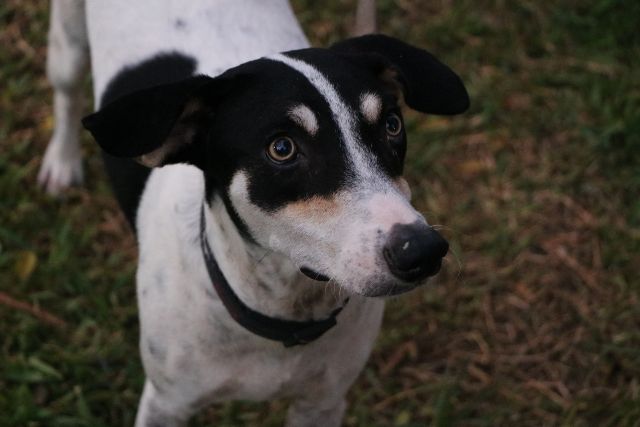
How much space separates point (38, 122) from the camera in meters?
4.96

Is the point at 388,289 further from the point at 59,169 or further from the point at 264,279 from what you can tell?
the point at 59,169

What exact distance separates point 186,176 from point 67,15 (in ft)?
4.51

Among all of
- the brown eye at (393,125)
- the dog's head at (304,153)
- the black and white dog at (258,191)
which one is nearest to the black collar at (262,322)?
the black and white dog at (258,191)

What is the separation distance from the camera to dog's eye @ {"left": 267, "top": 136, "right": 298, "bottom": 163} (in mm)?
2359

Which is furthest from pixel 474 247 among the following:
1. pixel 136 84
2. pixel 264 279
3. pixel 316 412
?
pixel 264 279

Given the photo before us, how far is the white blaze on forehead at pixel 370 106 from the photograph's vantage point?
2.40 metres

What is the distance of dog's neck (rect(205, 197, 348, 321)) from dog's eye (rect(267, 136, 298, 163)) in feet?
1.00

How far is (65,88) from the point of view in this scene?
438 cm

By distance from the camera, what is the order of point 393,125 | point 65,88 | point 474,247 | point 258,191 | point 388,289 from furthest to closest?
point 474,247 → point 65,88 → point 393,125 → point 258,191 → point 388,289

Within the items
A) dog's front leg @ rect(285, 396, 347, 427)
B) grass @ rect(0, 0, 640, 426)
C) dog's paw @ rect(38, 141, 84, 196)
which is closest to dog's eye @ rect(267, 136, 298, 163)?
dog's front leg @ rect(285, 396, 347, 427)

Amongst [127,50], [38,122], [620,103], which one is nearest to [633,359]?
[620,103]

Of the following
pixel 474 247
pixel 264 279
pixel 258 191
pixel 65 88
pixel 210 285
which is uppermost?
pixel 258 191

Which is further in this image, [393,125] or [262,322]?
[262,322]

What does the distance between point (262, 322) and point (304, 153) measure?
2.10ft
